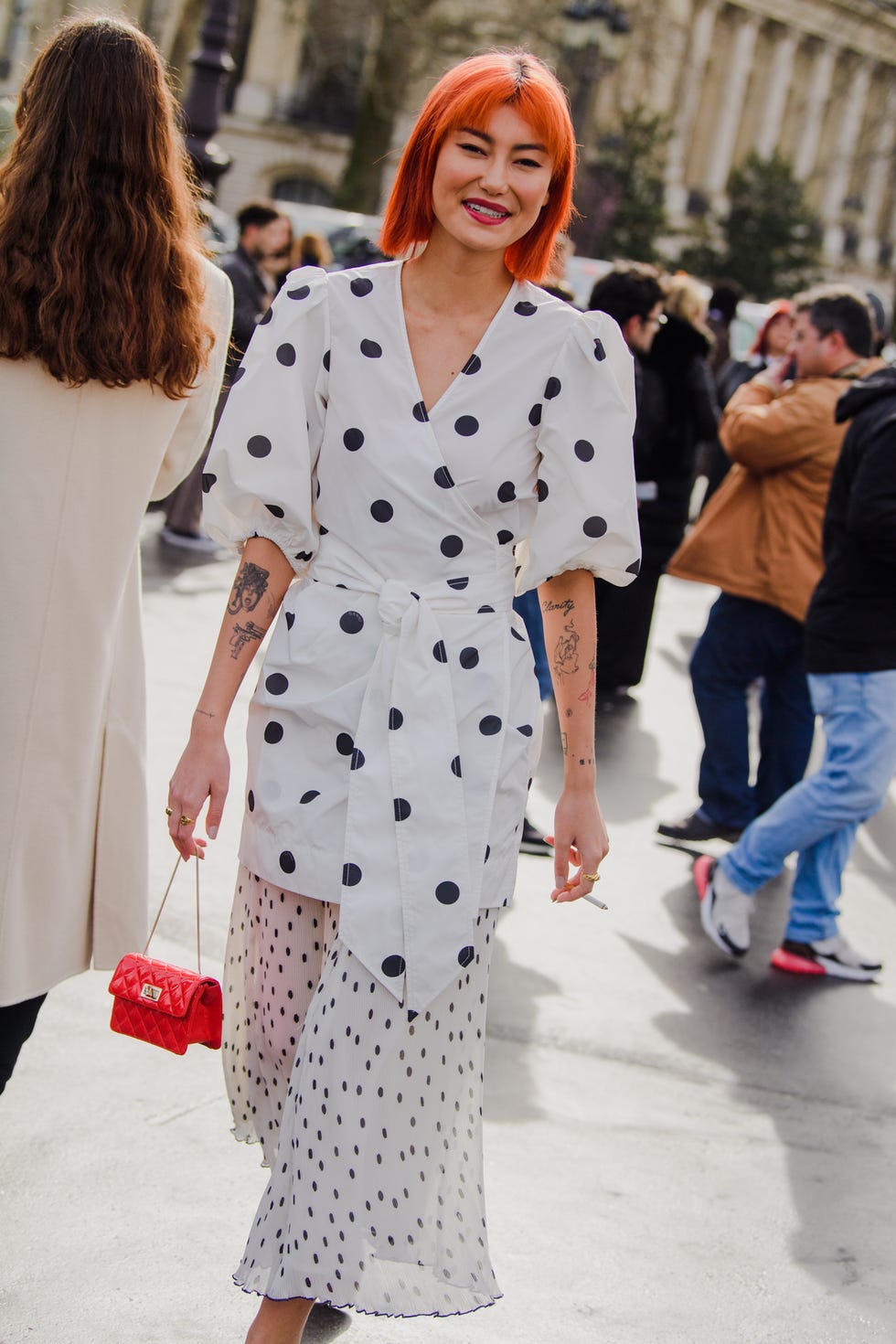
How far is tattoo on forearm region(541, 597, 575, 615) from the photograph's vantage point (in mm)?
Answer: 2799

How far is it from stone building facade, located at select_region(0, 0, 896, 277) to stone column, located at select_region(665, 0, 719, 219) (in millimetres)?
79

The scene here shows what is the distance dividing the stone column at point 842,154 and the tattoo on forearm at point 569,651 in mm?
68173

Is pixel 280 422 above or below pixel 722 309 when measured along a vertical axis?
Answer: above

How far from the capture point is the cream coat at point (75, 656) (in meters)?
2.86

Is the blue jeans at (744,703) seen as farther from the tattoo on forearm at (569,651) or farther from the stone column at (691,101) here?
the stone column at (691,101)

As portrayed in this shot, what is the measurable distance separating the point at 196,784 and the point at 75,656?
1.45ft

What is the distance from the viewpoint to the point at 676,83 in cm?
6075

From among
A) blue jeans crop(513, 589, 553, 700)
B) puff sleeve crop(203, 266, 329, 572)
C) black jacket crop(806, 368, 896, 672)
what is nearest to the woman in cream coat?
puff sleeve crop(203, 266, 329, 572)

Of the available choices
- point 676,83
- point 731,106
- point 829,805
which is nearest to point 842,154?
point 731,106

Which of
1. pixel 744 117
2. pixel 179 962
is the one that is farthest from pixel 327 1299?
pixel 744 117

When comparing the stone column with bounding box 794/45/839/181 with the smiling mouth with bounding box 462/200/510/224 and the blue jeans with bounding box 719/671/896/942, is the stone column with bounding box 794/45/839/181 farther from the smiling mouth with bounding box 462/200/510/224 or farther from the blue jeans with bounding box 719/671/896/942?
the smiling mouth with bounding box 462/200/510/224

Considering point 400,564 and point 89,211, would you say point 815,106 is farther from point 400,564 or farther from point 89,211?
point 400,564

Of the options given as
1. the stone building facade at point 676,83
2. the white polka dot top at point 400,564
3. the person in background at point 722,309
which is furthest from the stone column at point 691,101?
the white polka dot top at point 400,564

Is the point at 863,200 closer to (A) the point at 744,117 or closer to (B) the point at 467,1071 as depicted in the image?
(A) the point at 744,117
